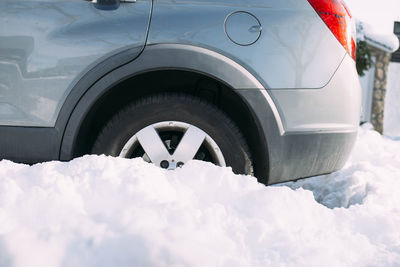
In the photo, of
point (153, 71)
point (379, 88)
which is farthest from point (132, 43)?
Answer: point (379, 88)

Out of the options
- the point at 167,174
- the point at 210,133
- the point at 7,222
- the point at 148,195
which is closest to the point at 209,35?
the point at 210,133

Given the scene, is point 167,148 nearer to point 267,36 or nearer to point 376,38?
point 267,36

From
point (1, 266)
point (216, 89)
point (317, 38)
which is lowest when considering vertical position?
point (1, 266)

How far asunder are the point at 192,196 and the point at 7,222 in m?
0.77

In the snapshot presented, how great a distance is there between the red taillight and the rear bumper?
0.11 m

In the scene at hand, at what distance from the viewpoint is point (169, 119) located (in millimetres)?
2230

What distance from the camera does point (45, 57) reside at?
2.13 meters

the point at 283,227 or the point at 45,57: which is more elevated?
the point at 45,57

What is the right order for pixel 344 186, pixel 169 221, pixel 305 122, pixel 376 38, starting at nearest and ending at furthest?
1. pixel 169 221
2. pixel 305 122
3. pixel 344 186
4. pixel 376 38

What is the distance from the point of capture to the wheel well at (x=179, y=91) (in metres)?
2.30

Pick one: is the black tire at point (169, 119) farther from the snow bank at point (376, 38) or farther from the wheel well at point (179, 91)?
the snow bank at point (376, 38)

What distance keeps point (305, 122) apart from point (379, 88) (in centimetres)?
961

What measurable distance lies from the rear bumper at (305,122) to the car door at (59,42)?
27.0 inches

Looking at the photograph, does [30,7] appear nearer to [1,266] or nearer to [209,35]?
[209,35]
